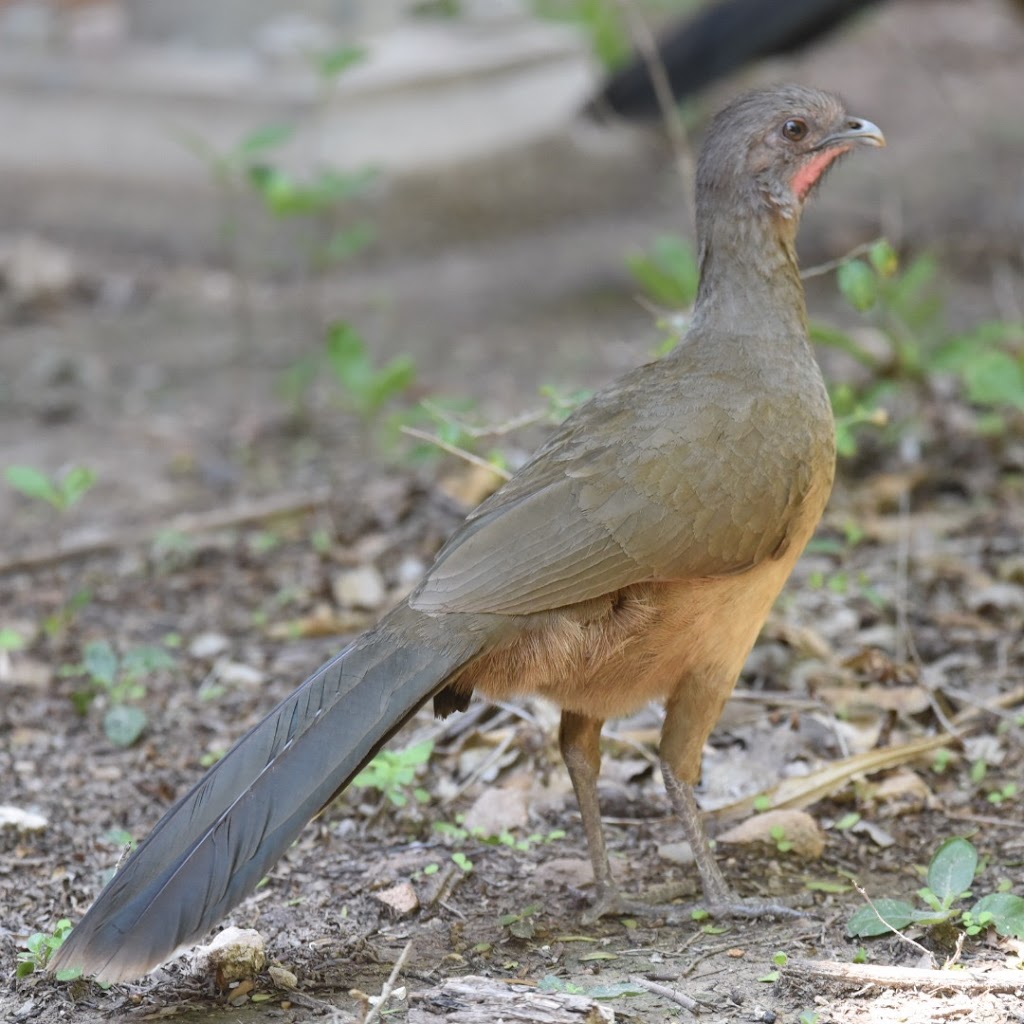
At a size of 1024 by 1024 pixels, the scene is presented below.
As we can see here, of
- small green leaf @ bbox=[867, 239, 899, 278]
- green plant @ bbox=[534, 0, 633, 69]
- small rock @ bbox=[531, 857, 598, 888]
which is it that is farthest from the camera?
green plant @ bbox=[534, 0, 633, 69]

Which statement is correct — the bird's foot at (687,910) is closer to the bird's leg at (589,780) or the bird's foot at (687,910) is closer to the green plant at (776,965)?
the bird's leg at (589,780)

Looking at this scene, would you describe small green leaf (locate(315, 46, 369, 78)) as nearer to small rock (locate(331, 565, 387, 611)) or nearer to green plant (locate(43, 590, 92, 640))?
small rock (locate(331, 565, 387, 611))

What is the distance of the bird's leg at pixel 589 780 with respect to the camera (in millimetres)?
3328

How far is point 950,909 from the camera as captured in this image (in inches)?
120

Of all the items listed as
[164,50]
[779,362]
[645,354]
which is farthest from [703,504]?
[164,50]

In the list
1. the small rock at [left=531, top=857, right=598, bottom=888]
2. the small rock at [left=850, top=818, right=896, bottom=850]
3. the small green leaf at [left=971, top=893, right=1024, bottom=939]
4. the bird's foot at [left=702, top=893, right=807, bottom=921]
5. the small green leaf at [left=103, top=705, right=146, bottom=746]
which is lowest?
the small green leaf at [left=103, top=705, right=146, bottom=746]

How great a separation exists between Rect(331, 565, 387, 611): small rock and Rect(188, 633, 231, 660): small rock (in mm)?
402

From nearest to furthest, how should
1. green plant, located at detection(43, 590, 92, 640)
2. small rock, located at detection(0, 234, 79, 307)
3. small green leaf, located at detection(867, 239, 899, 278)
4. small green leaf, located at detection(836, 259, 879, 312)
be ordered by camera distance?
small green leaf, located at detection(867, 239, 899, 278), small green leaf, located at detection(836, 259, 879, 312), green plant, located at detection(43, 590, 92, 640), small rock, located at detection(0, 234, 79, 307)

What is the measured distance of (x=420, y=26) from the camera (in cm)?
895

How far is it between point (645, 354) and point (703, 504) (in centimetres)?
137

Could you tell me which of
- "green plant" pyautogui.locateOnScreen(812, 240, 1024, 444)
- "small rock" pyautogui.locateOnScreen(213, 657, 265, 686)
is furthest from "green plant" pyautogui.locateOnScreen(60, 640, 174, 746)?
"green plant" pyautogui.locateOnScreen(812, 240, 1024, 444)

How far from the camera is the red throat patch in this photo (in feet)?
11.7

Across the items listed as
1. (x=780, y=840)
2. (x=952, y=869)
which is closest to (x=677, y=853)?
(x=780, y=840)

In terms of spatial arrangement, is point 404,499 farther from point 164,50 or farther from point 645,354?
point 164,50
